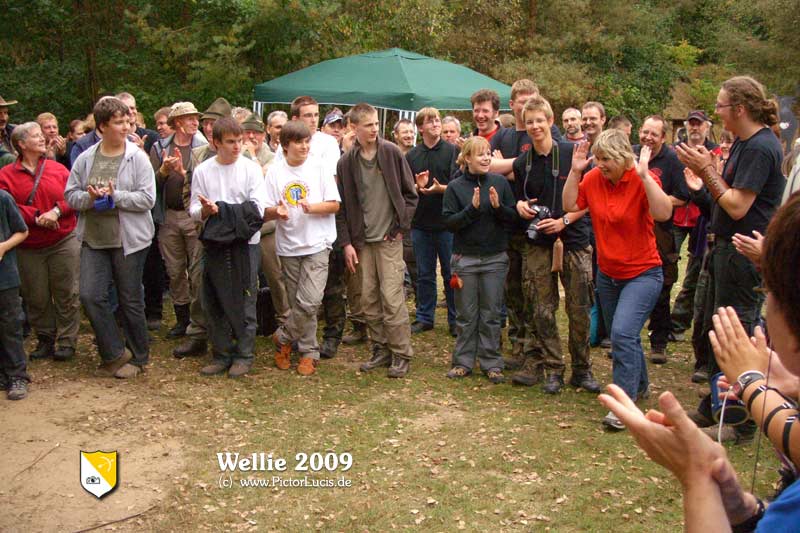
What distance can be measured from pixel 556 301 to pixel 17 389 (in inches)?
166

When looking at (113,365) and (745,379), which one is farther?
(113,365)

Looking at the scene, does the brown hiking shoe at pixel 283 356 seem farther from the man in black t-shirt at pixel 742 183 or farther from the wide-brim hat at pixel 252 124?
the man in black t-shirt at pixel 742 183

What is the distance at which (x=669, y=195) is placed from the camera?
268 inches

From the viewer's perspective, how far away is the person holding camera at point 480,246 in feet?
20.1

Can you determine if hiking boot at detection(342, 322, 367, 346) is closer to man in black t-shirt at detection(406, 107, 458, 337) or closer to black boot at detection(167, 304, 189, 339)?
man in black t-shirt at detection(406, 107, 458, 337)

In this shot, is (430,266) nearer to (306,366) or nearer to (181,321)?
(306,366)

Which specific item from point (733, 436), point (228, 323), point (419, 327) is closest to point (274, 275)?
point (228, 323)

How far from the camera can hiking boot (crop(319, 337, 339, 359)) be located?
6.99 metres

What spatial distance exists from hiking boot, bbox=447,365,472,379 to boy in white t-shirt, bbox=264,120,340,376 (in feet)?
3.87

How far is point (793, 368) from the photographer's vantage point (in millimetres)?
1687

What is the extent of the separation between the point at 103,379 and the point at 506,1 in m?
22.0

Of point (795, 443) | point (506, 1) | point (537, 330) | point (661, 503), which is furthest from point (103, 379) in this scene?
point (506, 1)

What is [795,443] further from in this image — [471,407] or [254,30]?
[254,30]

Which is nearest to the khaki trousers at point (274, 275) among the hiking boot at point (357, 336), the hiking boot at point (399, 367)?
the hiking boot at point (357, 336)
